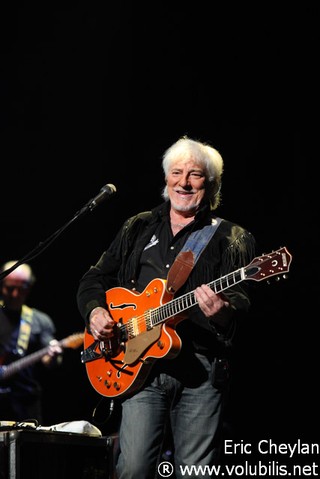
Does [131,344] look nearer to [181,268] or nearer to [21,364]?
[181,268]

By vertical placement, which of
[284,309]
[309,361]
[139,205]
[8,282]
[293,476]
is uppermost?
[139,205]

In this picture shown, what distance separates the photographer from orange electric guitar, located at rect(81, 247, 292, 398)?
11.0 feet

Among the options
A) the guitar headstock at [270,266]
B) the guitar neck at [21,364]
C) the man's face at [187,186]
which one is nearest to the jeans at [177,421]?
the guitar headstock at [270,266]

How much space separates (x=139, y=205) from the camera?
7.69 m

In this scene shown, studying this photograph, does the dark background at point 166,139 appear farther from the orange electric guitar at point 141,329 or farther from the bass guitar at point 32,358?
the orange electric guitar at point 141,329

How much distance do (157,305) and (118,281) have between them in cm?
→ 50

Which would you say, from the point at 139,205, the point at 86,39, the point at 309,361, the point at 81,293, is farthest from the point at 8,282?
the point at 81,293

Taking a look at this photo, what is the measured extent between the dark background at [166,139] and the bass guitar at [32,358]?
1.76 feet

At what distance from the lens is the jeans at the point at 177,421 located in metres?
3.41

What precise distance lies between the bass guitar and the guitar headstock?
423 centimetres

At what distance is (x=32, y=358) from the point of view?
7.49m

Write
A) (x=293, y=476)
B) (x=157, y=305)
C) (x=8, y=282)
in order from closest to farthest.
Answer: (x=157, y=305) < (x=293, y=476) < (x=8, y=282)

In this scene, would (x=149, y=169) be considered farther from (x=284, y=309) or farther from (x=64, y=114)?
(x=284, y=309)

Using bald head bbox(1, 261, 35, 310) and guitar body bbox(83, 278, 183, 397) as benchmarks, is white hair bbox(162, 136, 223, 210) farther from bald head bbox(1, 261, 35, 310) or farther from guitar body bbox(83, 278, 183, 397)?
bald head bbox(1, 261, 35, 310)
